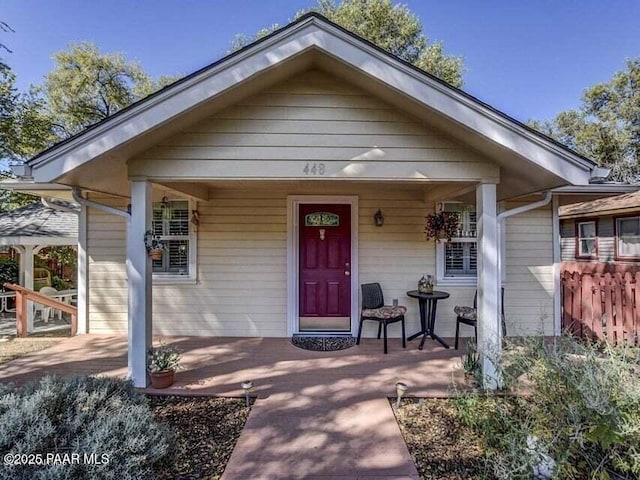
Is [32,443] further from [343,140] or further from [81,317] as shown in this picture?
[81,317]

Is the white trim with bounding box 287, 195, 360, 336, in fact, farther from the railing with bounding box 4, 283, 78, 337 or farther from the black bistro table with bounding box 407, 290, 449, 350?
the railing with bounding box 4, 283, 78, 337

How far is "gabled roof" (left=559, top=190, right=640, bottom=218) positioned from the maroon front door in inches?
261

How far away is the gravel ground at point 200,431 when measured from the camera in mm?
2299

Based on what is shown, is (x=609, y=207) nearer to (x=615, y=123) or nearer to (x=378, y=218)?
(x=378, y=218)

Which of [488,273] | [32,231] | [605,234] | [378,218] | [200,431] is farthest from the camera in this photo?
[605,234]

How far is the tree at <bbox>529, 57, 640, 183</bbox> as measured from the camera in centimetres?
1625

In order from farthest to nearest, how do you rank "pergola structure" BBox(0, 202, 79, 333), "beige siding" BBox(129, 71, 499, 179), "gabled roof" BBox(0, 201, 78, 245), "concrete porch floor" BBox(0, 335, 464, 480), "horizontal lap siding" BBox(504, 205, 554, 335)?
"gabled roof" BBox(0, 201, 78, 245)
"pergola structure" BBox(0, 202, 79, 333)
"horizontal lap siding" BBox(504, 205, 554, 335)
"beige siding" BBox(129, 71, 499, 179)
"concrete porch floor" BBox(0, 335, 464, 480)

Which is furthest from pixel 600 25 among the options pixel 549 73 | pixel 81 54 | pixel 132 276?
pixel 81 54

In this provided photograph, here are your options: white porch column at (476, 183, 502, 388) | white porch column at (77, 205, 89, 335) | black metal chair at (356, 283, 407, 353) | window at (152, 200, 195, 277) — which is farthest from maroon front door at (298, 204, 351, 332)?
white porch column at (77, 205, 89, 335)

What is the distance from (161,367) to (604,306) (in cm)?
618

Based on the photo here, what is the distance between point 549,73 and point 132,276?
65.1ft

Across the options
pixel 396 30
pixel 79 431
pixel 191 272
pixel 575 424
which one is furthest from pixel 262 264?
pixel 396 30

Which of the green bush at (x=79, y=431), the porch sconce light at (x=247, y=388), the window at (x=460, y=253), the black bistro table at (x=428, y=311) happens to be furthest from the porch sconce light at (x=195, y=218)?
the window at (x=460, y=253)

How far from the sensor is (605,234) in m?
10.4
